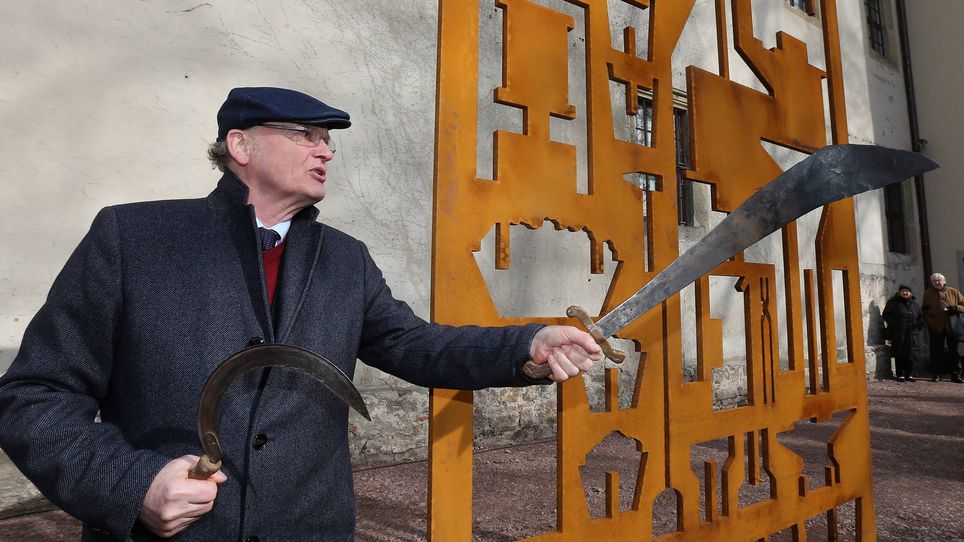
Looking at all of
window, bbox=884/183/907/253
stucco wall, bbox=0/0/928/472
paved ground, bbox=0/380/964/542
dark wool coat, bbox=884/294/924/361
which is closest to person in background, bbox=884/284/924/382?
dark wool coat, bbox=884/294/924/361

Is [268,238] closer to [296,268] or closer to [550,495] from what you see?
[296,268]

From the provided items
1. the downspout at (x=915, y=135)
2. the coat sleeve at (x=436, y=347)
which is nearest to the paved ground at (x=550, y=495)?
the coat sleeve at (x=436, y=347)

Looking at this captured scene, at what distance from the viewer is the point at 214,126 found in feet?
13.2

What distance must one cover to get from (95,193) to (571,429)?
321cm

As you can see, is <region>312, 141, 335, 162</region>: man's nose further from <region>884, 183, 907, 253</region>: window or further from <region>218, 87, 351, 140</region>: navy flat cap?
<region>884, 183, 907, 253</region>: window

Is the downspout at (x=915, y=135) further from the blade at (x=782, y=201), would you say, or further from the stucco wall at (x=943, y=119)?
the blade at (x=782, y=201)

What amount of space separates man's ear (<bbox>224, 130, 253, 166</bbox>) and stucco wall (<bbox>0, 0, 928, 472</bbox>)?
8.90 feet

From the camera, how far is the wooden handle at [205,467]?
94 centimetres

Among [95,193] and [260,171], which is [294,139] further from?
[95,193]

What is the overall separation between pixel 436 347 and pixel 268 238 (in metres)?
0.47

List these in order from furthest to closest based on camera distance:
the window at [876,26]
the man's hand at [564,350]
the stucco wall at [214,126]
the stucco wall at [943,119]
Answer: the window at [876,26]
the stucco wall at [943,119]
the stucco wall at [214,126]
the man's hand at [564,350]

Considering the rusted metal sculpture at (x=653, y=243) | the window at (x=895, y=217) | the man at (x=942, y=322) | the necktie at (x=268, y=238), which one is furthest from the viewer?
the window at (x=895, y=217)

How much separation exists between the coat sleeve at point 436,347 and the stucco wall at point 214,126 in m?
2.77

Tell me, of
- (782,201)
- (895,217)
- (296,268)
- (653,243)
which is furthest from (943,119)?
(296,268)
